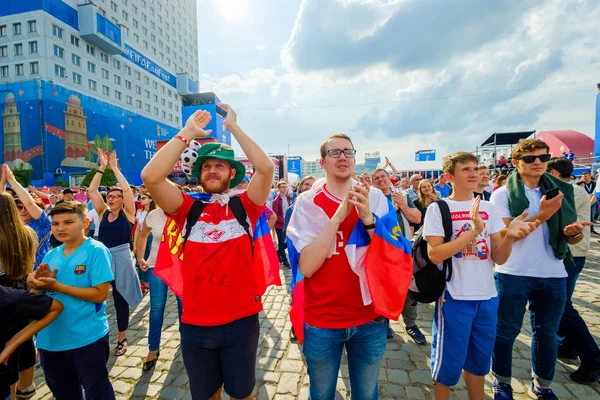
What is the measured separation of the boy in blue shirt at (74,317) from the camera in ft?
7.45

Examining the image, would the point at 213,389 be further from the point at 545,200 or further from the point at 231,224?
the point at 545,200

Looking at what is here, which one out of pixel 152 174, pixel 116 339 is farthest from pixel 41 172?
pixel 152 174

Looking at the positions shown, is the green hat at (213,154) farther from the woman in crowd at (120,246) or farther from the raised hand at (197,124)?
the woman in crowd at (120,246)

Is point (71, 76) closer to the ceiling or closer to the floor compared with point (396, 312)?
closer to the ceiling

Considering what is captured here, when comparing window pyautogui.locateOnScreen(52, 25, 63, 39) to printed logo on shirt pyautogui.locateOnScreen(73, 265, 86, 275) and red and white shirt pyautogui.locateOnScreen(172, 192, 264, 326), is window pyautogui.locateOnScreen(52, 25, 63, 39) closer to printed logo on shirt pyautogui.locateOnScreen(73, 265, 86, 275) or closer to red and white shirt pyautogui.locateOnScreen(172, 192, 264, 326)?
printed logo on shirt pyautogui.locateOnScreen(73, 265, 86, 275)

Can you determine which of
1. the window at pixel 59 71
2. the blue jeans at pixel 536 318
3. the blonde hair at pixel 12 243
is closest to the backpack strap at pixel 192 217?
the blonde hair at pixel 12 243

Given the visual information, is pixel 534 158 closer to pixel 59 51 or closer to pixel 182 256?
pixel 182 256

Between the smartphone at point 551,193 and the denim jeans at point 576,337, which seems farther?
the denim jeans at point 576,337

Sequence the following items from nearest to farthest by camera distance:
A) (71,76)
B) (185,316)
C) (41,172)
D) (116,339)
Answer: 1. (185,316)
2. (116,339)
3. (41,172)
4. (71,76)

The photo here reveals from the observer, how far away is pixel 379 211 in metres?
2.06

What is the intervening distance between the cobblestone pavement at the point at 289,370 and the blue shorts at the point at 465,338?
75 cm

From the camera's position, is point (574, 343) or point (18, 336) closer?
point (18, 336)

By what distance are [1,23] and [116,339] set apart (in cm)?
5420

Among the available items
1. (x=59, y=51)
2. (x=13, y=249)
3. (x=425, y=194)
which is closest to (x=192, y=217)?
(x=13, y=249)
